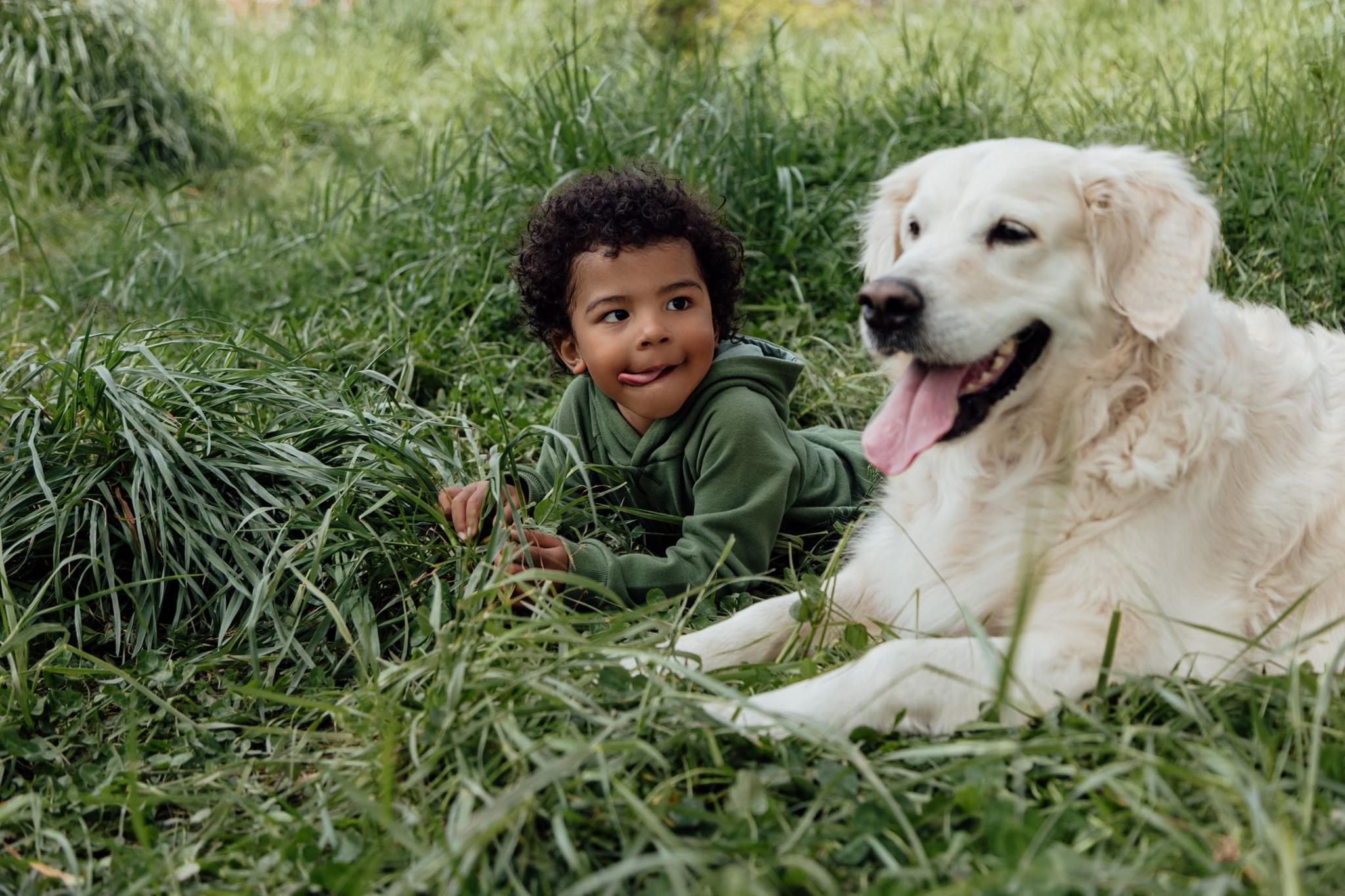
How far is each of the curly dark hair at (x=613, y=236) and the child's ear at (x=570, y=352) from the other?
2 cm

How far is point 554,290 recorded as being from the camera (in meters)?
2.93

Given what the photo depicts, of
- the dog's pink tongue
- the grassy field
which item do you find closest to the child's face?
the grassy field

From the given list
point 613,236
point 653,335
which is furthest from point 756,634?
point 613,236

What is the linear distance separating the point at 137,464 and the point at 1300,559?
2.32 m

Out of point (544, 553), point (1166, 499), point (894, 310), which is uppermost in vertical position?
point (894, 310)

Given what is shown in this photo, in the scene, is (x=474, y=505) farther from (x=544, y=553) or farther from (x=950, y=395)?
(x=950, y=395)

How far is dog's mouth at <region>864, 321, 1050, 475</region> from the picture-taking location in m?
2.10

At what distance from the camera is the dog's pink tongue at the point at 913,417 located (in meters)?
2.13

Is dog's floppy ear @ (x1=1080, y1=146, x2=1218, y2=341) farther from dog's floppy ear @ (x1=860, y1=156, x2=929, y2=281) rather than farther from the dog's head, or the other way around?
dog's floppy ear @ (x1=860, y1=156, x2=929, y2=281)

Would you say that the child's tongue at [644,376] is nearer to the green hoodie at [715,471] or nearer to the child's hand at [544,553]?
the green hoodie at [715,471]

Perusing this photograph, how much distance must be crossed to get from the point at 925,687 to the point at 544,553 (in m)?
0.88

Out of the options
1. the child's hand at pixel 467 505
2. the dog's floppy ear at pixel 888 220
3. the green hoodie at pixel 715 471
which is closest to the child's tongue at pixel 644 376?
the green hoodie at pixel 715 471

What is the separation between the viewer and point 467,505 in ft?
7.97

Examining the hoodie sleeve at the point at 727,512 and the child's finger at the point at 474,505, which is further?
the hoodie sleeve at the point at 727,512
